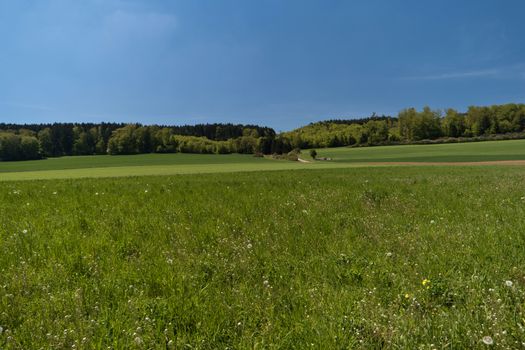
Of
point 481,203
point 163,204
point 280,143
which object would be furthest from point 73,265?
point 280,143

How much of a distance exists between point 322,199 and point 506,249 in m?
5.49

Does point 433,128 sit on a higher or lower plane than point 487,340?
higher

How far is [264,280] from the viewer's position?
14.2 ft

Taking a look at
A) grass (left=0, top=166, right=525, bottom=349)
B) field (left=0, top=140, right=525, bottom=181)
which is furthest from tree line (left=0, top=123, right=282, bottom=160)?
grass (left=0, top=166, right=525, bottom=349)

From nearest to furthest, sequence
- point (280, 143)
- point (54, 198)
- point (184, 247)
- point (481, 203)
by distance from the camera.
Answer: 1. point (184, 247)
2. point (481, 203)
3. point (54, 198)
4. point (280, 143)

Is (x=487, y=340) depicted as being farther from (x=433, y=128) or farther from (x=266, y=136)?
(x=433, y=128)

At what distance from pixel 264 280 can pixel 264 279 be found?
0.10 ft

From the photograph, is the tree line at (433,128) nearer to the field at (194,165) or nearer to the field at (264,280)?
the field at (194,165)

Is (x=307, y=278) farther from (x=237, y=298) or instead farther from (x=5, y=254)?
(x=5, y=254)

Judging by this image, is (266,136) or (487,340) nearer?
(487,340)

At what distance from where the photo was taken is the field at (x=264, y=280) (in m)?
3.03

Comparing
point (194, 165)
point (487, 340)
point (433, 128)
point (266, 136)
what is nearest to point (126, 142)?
point (266, 136)

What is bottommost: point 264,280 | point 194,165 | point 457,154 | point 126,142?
point 264,280

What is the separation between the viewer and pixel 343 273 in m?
4.48
